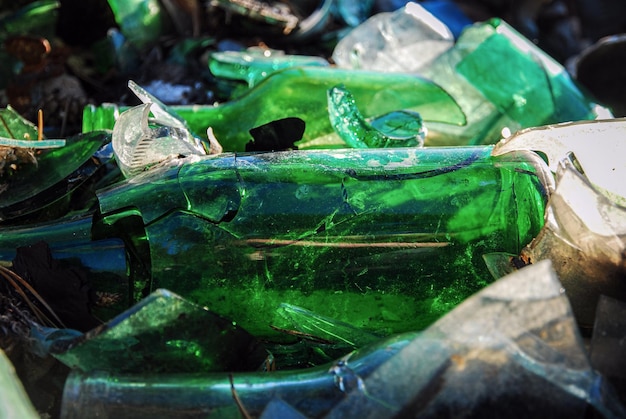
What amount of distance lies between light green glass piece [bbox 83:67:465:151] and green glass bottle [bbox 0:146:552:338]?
28 centimetres

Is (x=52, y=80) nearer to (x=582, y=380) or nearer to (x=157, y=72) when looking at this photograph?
(x=157, y=72)

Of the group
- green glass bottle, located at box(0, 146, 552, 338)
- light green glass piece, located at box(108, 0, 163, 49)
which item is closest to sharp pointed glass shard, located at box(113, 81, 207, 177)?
green glass bottle, located at box(0, 146, 552, 338)

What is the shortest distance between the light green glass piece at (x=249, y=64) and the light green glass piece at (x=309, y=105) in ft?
0.56

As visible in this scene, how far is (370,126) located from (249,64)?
419 mm

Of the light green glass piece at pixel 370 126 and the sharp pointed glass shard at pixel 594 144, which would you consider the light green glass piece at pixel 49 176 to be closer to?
the light green glass piece at pixel 370 126

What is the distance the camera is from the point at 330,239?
74 centimetres

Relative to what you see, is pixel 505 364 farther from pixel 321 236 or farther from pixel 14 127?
pixel 14 127

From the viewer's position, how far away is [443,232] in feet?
2.43

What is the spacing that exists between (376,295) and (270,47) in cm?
95

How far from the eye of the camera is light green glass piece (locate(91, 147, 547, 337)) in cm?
73

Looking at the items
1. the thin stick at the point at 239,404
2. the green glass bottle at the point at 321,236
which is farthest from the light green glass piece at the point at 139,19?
the thin stick at the point at 239,404

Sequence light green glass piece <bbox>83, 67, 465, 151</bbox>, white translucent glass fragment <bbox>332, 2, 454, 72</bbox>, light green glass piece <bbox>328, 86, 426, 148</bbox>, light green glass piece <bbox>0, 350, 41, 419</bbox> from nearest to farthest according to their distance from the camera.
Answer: light green glass piece <bbox>0, 350, 41, 419</bbox>
light green glass piece <bbox>328, 86, 426, 148</bbox>
light green glass piece <bbox>83, 67, 465, 151</bbox>
white translucent glass fragment <bbox>332, 2, 454, 72</bbox>

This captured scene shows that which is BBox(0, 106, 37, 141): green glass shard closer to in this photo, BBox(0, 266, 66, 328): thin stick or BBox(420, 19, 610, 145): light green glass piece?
BBox(0, 266, 66, 328): thin stick

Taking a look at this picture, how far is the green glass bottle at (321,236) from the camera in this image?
73 centimetres
